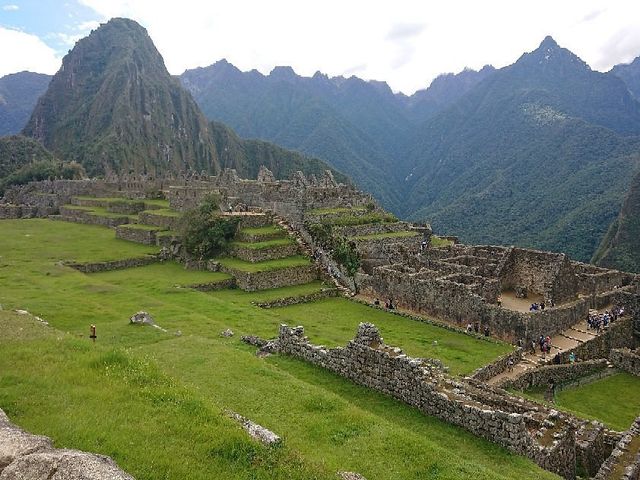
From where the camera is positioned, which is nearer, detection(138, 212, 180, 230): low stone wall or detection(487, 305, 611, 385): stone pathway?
detection(487, 305, 611, 385): stone pathway

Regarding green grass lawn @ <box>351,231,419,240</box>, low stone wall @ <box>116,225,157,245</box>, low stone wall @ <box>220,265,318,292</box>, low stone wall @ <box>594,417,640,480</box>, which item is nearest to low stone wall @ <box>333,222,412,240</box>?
green grass lawn @ <box>351,231,419,240</box>

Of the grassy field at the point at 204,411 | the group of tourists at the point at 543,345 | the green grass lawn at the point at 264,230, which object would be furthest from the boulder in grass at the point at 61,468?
the green grass lawn at the point at 264,230

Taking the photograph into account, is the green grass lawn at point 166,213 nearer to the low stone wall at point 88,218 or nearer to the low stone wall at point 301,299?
the low stone wall at point 88,218

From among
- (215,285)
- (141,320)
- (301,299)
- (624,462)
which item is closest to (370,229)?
(301,299)

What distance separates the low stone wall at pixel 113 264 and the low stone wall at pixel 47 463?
30.2 metres

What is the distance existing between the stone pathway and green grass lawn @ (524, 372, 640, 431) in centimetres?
108

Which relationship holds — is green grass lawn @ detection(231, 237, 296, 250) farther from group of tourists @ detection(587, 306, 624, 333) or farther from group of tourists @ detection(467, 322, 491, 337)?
group of tourists @ detection(587, 306, 624, 333)

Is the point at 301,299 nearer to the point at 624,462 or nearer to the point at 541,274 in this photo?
the point at 541,274

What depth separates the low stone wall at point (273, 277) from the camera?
33572mm

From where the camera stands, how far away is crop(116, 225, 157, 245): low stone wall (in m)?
44.7

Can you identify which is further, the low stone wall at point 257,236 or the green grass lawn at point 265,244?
the low stone wall at point 257,236

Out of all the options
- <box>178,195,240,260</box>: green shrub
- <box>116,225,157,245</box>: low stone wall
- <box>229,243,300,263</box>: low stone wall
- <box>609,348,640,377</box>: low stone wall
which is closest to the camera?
<box>609,348,640,377</box>: low stone wall

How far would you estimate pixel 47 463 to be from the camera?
627 cm

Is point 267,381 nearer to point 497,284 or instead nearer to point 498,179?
point 497,284
